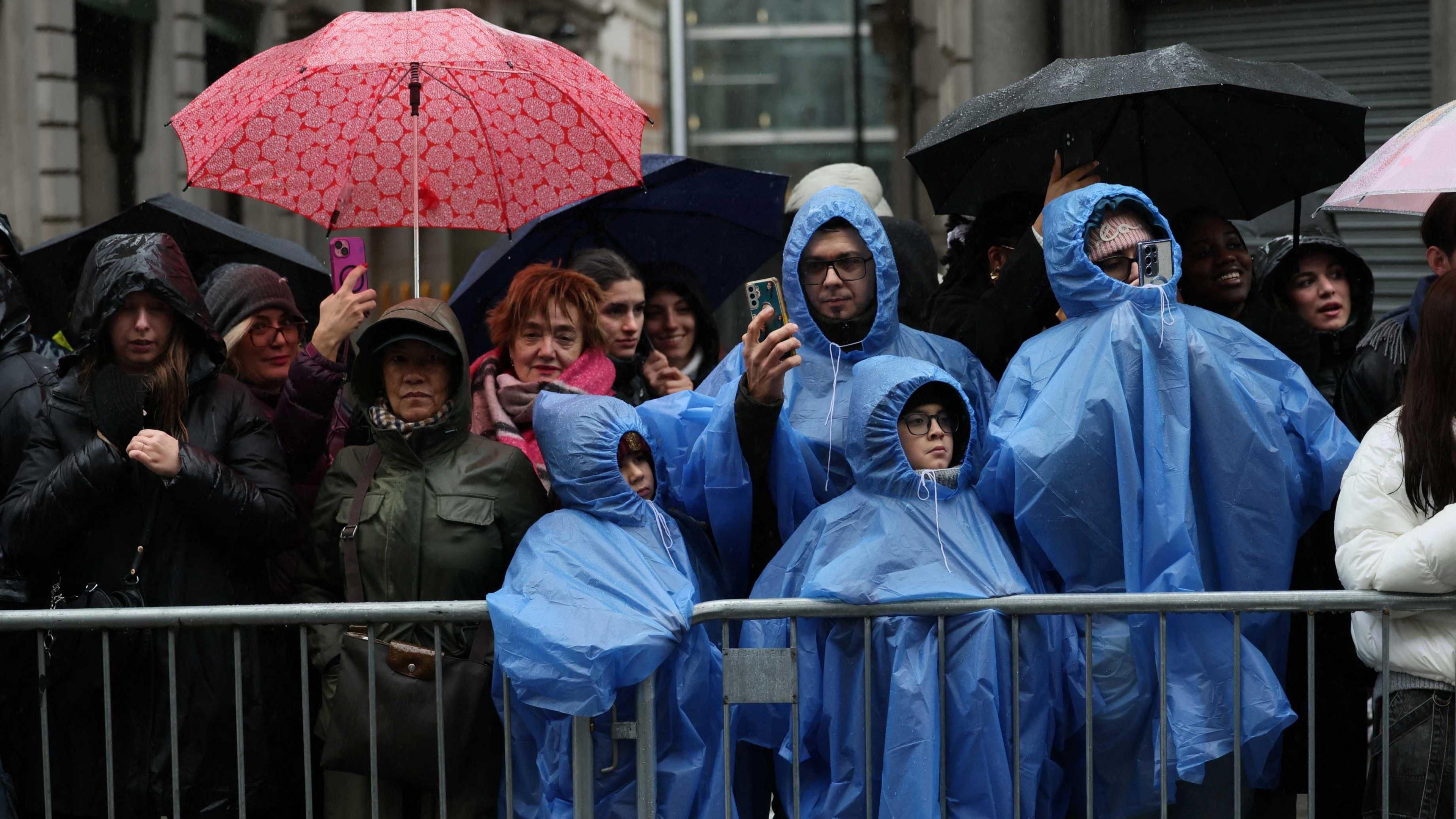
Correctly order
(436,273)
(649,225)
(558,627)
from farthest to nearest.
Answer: (436,273) → (649,225) → (558,627)

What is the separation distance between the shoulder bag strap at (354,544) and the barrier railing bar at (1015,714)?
153cm

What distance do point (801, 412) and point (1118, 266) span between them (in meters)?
0.94

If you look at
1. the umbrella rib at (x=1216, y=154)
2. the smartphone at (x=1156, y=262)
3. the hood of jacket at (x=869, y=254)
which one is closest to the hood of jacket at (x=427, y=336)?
the hood of jacket at (x=869, y=254)

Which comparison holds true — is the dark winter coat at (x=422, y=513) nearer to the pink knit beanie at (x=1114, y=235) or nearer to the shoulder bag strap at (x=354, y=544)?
the shoulder bag strap at (x=354, y=544)

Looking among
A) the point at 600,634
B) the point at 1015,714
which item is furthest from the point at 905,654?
the point at 600,634

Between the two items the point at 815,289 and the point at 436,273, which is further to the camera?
the point at 436,273

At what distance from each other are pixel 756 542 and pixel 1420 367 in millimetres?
1797

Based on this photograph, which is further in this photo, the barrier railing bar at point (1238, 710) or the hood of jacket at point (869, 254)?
the hood of jacket at point (869, 254)

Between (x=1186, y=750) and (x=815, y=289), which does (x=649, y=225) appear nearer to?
(x=815, y=289)

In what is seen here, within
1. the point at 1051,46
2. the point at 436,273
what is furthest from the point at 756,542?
the point at 436,273

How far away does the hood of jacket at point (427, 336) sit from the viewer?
443 cm

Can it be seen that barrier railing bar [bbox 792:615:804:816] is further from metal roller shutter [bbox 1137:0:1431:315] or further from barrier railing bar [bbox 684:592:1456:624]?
metal roller shutter [bbox 1137:0:1431:315]

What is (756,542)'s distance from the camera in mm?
4660

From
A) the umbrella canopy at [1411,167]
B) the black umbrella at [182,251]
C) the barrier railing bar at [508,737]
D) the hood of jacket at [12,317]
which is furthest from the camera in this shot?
the black umbrella at [182,251]
